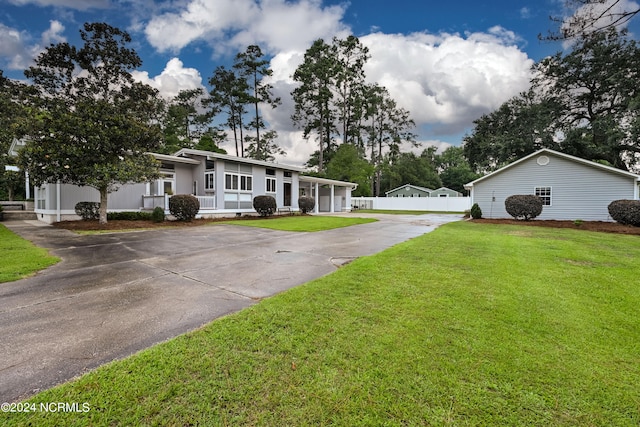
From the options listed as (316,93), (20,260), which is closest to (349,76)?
(316,93)

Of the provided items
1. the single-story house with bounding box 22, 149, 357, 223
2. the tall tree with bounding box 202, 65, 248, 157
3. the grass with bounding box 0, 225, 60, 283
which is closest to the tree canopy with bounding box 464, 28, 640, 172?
the single-story house with bounding box 22, 149, 357, 223

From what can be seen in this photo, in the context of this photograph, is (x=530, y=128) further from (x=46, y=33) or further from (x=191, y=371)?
(x=46, y=33)

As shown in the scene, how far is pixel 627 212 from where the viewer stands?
12.6 m

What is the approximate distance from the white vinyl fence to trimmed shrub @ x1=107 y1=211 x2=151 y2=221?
2532 centimetres

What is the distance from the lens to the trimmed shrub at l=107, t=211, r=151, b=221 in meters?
13.8

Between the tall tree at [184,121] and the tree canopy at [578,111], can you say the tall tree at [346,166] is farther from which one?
the tall tree at [184,121]

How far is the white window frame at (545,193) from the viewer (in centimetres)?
1655

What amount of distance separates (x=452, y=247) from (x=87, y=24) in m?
22.3

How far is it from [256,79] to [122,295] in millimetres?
31505

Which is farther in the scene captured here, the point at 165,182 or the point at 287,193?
the point at 287,193

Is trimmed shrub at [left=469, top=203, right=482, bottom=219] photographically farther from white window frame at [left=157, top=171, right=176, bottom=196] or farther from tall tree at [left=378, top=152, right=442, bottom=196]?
tall tree at [left=378, top=152, right=442, bottom=196]

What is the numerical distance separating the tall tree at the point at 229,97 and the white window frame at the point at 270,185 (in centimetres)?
1484

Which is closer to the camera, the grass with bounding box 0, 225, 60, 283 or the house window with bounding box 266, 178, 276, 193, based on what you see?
the grass with bounding box 0, 225, 60, 283

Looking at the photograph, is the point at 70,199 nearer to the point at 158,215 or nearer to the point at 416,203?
the point at 158,215
